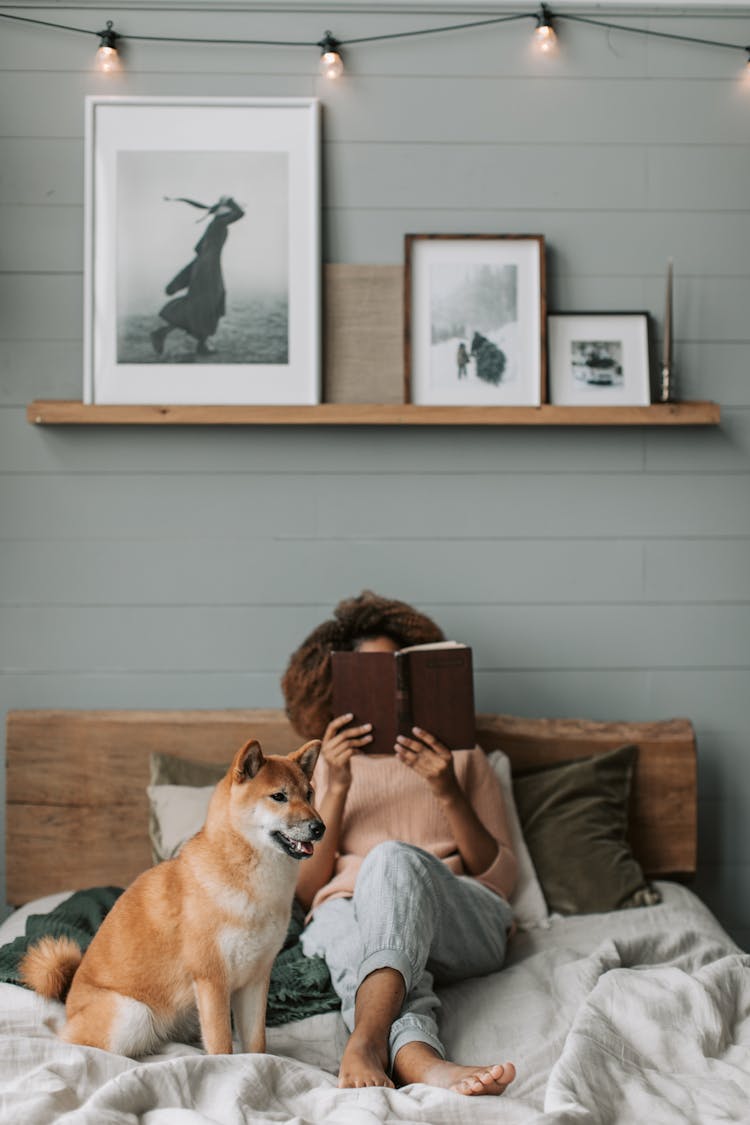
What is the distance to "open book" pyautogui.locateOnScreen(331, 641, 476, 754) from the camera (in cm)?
203

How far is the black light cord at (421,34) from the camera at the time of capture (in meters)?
2.53

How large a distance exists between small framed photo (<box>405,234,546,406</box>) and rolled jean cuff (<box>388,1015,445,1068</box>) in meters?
1.38

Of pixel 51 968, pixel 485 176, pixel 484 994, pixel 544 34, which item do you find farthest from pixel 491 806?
pixel 544 34

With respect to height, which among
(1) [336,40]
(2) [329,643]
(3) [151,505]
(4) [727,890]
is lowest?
(4) [727,890]

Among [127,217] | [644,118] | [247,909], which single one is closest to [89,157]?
[127,217]

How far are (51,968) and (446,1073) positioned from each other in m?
0.61

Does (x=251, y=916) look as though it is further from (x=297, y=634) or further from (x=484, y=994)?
(x=297, y=634)

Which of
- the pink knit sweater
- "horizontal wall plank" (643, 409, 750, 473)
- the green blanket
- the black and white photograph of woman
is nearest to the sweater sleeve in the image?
the pink knit sweater

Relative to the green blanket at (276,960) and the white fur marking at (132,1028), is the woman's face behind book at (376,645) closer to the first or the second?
the green blanket at (276,960)

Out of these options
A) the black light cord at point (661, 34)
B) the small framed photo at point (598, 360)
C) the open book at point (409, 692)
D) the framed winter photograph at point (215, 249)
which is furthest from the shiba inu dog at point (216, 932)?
the black light cord at point (661, 34)

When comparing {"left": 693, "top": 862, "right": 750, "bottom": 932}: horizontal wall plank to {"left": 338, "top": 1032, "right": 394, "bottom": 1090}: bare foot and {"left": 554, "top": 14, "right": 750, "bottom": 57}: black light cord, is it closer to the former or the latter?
{"left": 338, "top": 1032, "right": 394, "bottom": 1090}: bare foot

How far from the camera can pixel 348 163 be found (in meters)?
2.55

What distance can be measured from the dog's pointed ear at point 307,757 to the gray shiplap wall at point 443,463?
3.09ft

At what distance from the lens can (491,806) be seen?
7.16 feet
